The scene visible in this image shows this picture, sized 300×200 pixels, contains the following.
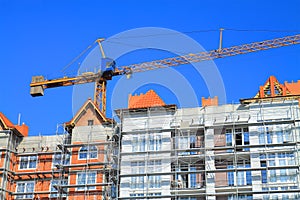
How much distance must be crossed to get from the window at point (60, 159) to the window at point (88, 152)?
4.37 ft

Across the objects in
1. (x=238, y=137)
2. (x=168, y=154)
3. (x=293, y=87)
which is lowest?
(x=168, y=154)

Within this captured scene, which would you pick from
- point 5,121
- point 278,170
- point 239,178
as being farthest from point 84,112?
point 278,170

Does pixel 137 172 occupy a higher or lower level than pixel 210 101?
lower

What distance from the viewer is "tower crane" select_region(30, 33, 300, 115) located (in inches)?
2422

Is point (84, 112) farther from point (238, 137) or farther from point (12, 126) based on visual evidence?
point (238, 137)

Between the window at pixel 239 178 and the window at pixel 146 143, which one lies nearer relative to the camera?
the window at pixel 239 178

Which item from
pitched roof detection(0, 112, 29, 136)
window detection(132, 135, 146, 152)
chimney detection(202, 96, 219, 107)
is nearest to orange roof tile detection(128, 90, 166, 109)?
window detection(132, 135, 146, 152)

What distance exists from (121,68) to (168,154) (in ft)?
70.3

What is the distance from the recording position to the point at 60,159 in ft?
173

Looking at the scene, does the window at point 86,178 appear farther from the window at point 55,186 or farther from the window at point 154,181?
the window at point 154,181

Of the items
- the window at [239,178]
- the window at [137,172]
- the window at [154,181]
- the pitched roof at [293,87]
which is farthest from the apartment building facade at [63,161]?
the pitched roof at [293,87]

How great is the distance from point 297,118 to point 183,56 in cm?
1916

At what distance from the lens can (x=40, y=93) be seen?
68.0 meters

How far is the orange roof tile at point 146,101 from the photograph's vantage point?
51.9 m
